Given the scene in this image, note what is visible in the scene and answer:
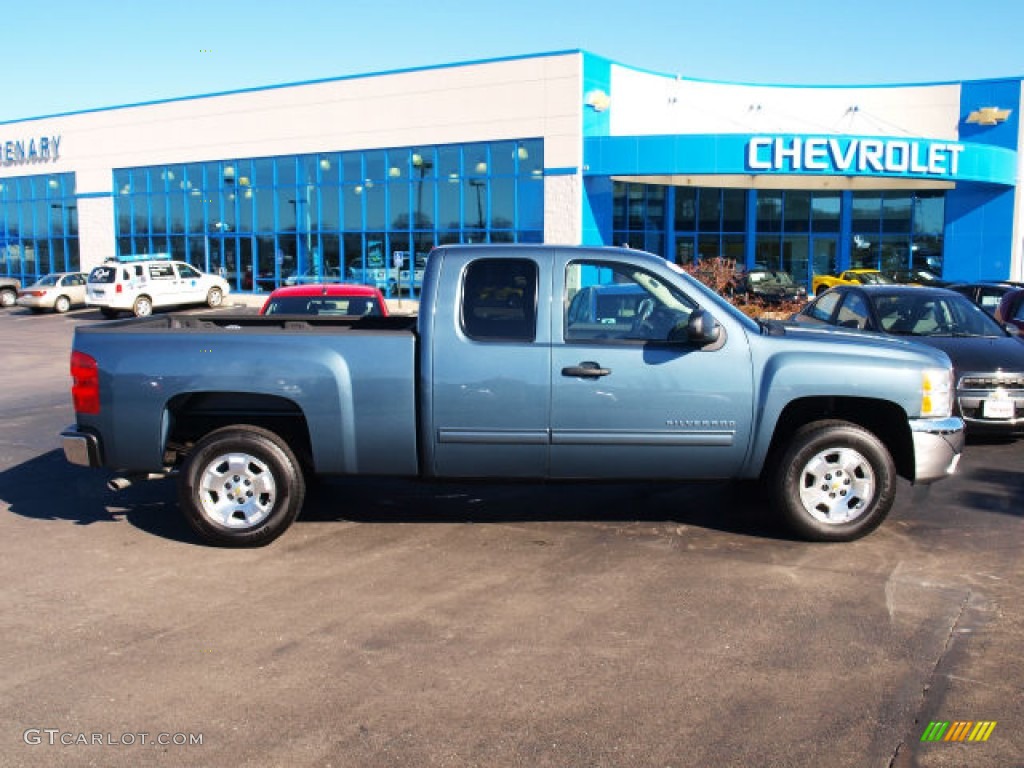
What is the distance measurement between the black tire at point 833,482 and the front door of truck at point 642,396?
40cm

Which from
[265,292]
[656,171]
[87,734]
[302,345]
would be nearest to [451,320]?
[302,345]

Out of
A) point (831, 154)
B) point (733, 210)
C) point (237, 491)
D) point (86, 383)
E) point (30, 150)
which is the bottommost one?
point (237, 491)

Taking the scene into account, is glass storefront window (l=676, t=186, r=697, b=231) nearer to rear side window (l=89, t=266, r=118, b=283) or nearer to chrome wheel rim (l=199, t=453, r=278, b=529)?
rear side window (l=89, t=266, r=118, b=283)

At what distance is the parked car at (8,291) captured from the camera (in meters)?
38.5

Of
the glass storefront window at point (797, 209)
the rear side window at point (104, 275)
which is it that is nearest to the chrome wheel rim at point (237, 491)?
the rear side window at point (104, 275)

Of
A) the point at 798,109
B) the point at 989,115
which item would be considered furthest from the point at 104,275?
the point at 989,115

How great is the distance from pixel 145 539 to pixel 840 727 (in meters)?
4.62

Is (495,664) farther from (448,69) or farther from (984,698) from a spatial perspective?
(448,69)

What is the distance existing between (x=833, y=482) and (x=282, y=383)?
3.65 metres

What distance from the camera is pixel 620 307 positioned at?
615 cm

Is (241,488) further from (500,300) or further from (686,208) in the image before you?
(686,208)

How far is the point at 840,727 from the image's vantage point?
378cm

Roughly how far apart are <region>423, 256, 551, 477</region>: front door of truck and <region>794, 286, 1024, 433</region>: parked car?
3936 mm

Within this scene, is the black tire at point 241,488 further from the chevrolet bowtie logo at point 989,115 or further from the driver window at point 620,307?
the chevrolet bowtie logo at point 989,115
